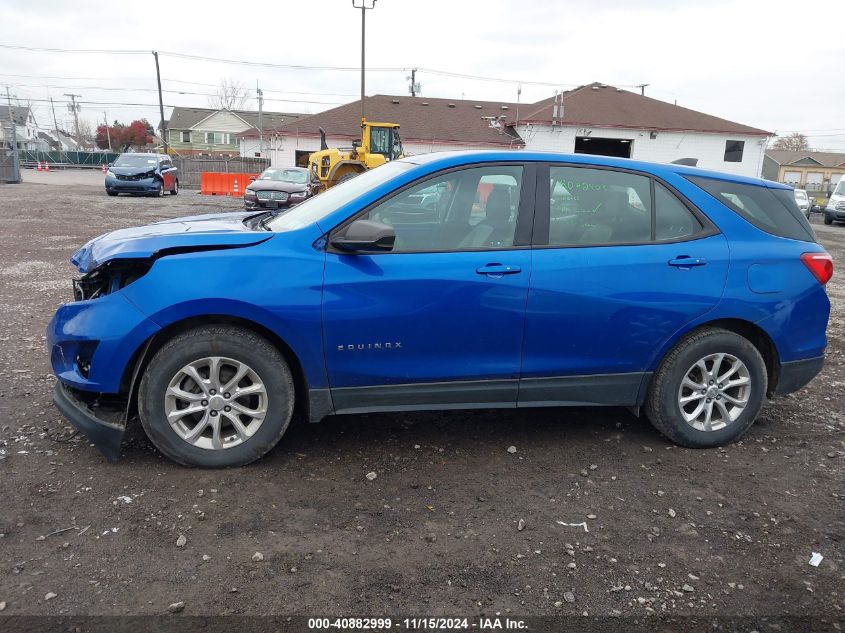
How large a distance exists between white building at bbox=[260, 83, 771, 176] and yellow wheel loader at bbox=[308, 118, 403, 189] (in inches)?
570

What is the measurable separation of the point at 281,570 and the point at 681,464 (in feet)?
8.05

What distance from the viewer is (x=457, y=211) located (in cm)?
388

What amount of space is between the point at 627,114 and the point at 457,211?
130 ft

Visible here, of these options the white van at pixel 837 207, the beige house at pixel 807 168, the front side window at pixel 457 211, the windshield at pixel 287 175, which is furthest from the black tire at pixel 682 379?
the beige house at pixel 807 168

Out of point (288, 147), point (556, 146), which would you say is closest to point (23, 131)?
point (288, 147)

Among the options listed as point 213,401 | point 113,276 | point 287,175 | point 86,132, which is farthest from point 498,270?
point 86,132

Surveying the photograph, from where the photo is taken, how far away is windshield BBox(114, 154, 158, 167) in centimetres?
2552

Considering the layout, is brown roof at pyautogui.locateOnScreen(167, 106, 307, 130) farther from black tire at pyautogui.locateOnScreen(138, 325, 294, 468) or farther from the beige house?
black tire at pyautogui.locateOnScreen(138, 325, 294, 468)

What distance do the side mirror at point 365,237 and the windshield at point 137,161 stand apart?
24571 mm

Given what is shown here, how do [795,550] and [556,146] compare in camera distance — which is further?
[556,146]

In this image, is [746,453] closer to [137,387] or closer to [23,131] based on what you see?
[137,387]

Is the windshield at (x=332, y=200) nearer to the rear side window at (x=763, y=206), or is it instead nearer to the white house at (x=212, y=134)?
the rear side window at (x=763, y=206)

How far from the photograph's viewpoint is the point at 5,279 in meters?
8.66

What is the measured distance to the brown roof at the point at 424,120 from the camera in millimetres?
40844
